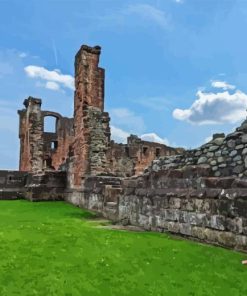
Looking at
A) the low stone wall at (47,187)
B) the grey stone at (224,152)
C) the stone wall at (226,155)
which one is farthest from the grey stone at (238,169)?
the low stone wall at (47,187)

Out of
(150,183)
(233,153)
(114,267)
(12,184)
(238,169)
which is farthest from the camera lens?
(12,184)

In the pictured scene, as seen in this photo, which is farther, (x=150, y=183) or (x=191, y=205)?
(x=150, y=183)

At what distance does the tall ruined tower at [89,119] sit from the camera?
54.7 ft

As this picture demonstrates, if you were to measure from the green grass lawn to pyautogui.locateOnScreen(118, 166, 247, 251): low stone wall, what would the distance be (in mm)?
396

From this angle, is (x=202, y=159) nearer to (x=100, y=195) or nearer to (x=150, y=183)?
(x=150, y=183)

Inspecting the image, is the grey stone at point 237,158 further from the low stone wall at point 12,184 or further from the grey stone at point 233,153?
the low stone wall at point 12,184

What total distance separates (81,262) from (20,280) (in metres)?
1.05

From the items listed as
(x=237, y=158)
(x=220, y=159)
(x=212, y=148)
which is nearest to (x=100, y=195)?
(x=212, y=148)

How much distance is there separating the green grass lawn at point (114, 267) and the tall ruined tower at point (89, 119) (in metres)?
9.51

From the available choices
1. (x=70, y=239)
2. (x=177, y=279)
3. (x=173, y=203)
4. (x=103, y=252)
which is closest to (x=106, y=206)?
(x=173, y=203)

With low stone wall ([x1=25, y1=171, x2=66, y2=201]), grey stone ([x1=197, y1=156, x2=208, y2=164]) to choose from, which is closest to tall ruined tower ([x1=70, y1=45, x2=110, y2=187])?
low stone wall ([x1=25, y1=171, x2=66, y2=201])

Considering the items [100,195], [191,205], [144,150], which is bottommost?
[191,205]

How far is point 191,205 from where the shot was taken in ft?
24.6

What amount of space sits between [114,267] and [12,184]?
1663 centimetres
